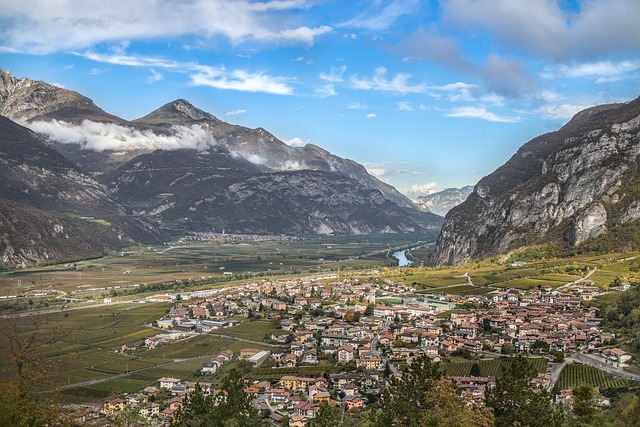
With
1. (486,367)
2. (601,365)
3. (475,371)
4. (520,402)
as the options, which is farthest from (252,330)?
(520,402)

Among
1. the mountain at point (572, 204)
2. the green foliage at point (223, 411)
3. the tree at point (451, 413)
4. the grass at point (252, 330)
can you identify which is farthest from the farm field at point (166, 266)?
the tree at point (451, 413)

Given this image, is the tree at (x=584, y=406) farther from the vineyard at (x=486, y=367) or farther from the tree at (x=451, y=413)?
the vineyard at (x=486, y=367)

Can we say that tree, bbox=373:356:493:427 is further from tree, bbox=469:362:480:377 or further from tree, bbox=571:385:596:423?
tree, bbox=469:362:480:377

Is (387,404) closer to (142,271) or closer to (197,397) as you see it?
(197,397)

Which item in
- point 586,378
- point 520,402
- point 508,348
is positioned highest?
point 520,402

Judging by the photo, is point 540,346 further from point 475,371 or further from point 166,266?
point 166,266

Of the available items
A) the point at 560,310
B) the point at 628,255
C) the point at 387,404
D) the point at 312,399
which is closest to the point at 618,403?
the point at 387,404
